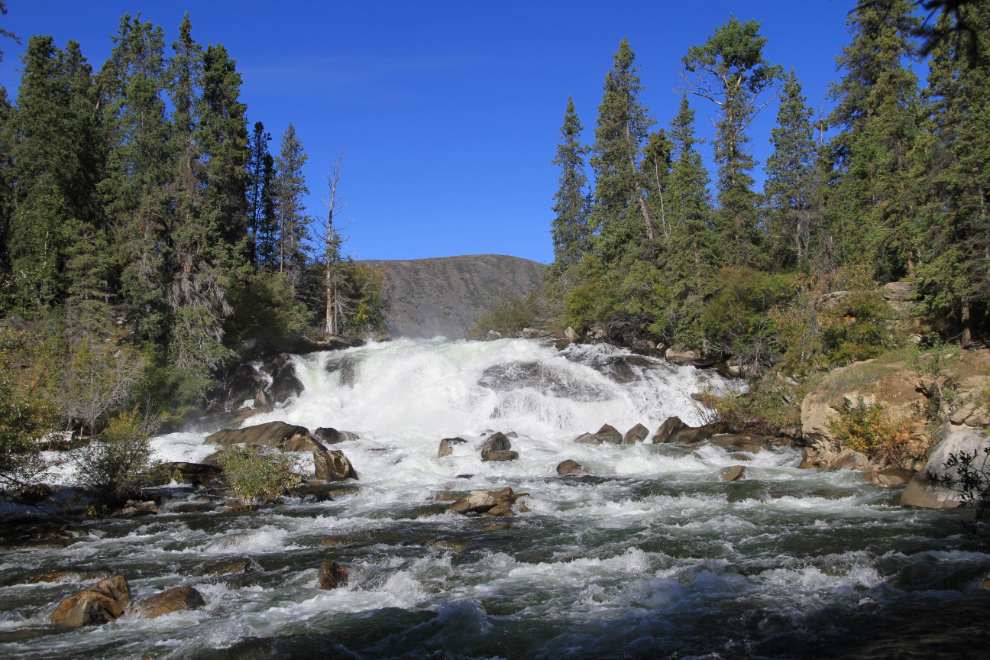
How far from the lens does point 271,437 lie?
65.1ft

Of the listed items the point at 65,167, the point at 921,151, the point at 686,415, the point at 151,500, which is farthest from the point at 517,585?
the point at 65,167

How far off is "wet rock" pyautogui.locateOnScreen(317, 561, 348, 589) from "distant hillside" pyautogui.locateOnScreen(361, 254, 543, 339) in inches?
3432

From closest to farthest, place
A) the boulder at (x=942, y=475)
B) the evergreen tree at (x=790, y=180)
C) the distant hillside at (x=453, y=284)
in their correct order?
1. the boulder at (x=942, y=475)
2. the evergreen tree at (x=790, y=180)
3. the distant hillside at (x=453, y=284)

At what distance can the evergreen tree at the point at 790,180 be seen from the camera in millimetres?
35844

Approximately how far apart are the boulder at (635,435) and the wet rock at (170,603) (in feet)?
49.9

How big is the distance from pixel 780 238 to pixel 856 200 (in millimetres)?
8448

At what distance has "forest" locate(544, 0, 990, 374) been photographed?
17062mm

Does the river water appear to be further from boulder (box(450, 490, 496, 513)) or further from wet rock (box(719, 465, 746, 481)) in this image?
wet rock (box(719, 465, 746, 481))

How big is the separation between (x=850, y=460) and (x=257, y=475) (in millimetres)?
14581

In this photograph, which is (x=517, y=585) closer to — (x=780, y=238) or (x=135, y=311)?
(x=135, y=311)

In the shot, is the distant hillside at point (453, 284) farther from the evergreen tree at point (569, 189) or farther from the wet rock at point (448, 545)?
the wet rock at point (448, 545)

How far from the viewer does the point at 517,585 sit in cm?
864

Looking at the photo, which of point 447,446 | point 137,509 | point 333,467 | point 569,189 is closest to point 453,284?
point 569,189

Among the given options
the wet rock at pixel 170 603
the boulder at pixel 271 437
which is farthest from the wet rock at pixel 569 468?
the wet rock at pixel 170 603
